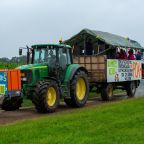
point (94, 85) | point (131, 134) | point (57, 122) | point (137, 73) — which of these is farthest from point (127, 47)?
point (131, 134)

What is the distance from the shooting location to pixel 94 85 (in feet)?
69.7

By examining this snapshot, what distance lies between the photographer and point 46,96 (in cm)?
1558

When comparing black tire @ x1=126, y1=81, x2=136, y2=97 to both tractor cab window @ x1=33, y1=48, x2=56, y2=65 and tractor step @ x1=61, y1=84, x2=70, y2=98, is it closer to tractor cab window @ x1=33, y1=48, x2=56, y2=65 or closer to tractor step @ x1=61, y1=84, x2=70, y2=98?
tractor step @ x1=61, y1=84, x2=70, y2=98

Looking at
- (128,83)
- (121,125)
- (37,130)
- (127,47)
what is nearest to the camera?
(37,130)

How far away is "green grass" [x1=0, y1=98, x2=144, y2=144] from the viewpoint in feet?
30.5

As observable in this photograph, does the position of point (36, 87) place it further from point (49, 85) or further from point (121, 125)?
point (121, 125)

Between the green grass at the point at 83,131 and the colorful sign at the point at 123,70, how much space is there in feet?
23.7

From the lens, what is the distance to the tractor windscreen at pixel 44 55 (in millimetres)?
17094

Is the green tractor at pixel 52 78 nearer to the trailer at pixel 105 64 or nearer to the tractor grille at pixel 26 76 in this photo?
the tractor grille at pixel 26 76

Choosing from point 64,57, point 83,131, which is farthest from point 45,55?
point 83,131

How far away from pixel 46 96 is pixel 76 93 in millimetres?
2423

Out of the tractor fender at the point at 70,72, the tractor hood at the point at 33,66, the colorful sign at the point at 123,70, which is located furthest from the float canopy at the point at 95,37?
the tractor hood at the point at 33,66

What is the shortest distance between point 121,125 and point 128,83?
1210cm

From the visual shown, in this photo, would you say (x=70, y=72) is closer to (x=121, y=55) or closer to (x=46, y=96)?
(x=46, y=96)
